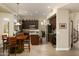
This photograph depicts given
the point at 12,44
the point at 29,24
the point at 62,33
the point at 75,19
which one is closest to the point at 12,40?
the point at 12,44

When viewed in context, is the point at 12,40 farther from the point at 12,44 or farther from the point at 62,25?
the point at 62,25

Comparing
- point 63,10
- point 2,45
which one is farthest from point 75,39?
point 2,45

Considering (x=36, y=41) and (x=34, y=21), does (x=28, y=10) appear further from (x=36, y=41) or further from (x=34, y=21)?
(x=36, y=41)

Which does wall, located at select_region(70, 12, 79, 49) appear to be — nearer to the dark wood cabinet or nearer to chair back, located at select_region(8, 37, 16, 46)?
the dark wood cabinet

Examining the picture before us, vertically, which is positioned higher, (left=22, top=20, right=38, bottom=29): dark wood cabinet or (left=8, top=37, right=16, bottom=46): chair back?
(left=22, top=20, right=38, bottom=29): dark wood cabinet

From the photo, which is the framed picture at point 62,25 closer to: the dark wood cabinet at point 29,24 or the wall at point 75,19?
the wall at point 75,19

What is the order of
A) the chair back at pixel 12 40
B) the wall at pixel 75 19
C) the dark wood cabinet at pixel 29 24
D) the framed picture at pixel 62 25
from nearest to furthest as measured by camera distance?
the chair back at pixel 12 40 < the dark wood cabinet at pixel 29 24 < the framed picture at pixel 62 25 < the wall at pixel 75 19

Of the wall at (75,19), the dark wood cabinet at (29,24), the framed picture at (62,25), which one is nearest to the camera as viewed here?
the dark wood cabinet at (29,24)

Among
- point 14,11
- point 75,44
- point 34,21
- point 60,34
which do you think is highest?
point 14,11

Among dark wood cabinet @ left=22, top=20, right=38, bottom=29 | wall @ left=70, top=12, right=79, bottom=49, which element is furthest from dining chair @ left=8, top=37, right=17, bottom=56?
wall @ left=70, top=12, right=79, bottom=49

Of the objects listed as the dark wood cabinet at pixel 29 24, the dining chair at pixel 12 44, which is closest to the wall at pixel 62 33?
the dark wood cabinet at pixel 29 24

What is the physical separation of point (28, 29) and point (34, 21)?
529mm

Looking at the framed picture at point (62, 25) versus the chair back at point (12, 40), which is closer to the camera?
the chair back at point (12, 40)

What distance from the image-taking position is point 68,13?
8.41 meters
